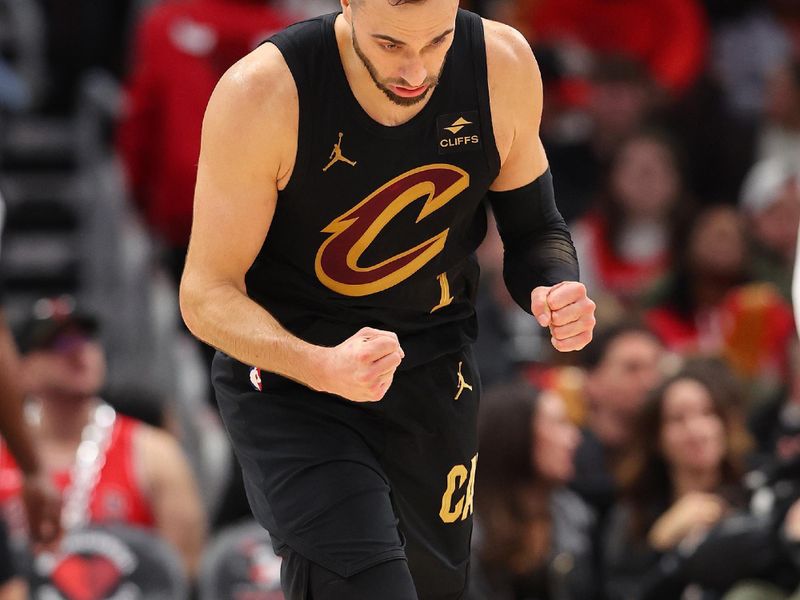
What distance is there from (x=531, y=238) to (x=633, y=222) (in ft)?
16.2

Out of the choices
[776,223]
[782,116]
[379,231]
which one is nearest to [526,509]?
[379,231]

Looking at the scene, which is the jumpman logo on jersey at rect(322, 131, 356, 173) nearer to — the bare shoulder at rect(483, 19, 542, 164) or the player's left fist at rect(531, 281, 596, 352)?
the bare shoulder at rect(483, 19, 542, 164)

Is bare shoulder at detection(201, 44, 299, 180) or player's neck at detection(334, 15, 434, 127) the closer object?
bare shoulder at detection(201, 44, 299, 180)

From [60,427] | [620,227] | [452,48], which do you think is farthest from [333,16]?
[620,227]

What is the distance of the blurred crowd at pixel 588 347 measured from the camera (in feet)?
21.5

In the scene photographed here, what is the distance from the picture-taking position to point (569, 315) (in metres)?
3.82

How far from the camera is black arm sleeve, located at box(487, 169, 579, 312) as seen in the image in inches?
165

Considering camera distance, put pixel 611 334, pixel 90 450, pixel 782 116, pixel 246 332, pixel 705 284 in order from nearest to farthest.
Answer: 1. pixel 246 332
2. pixel 90 450
3. pixel 611 334
4. pixel 705 284
5. pixel 782 116

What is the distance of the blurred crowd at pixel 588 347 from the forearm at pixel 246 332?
202 cm

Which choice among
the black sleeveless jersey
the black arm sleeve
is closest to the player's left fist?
the black arm sleeve

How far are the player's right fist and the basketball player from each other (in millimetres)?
23

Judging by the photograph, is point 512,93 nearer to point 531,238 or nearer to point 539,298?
point 531,238

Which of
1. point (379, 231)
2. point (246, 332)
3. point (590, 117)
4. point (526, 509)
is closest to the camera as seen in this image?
point (246, 332)

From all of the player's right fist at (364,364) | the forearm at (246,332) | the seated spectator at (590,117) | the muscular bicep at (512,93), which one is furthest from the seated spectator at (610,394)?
the player's right fist at (364,364)
